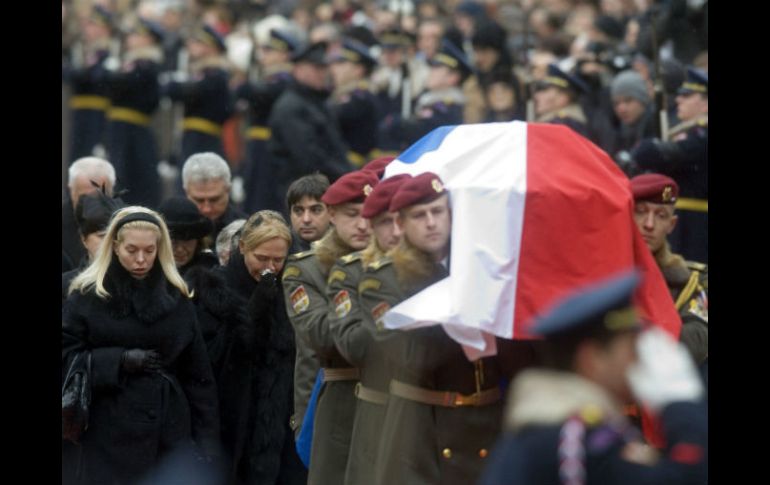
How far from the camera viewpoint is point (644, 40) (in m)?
13.9

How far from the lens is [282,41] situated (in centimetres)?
1488

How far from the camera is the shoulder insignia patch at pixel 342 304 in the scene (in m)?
6.79

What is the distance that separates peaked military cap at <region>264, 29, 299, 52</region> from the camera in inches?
585

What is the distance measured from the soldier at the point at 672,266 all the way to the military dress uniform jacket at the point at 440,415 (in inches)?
36.3

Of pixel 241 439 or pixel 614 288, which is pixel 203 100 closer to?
pixel 241 439

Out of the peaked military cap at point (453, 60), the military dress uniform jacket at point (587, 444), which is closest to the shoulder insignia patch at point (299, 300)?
the military dress uniform jacket at point (587, 444)

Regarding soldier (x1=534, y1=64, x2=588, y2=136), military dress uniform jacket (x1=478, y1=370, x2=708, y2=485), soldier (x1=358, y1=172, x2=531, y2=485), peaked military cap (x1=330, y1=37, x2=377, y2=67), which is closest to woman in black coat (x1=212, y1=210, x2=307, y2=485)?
soldier (x1=358, y1=172, x2=531, y2=485)

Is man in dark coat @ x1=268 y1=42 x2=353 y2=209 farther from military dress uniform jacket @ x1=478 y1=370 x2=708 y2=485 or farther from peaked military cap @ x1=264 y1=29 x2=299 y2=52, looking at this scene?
military dress uniform jacket @ x1=478 y1=370 x2=708 y2=485

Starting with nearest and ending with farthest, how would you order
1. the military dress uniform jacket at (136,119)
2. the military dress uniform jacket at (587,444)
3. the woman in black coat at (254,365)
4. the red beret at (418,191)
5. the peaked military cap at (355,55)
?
the military dress uniform jacket at (587,444) < the red beret at (418,191) < the woman in black coat at (254,365) < the peaked military cap at (355,55) < the military dress uniform jacket at (136,119)

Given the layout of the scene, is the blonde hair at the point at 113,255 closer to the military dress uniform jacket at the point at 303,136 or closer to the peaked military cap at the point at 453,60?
the military dress uniform jacket at the point at 303,136

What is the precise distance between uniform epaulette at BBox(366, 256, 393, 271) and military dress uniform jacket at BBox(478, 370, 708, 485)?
224 centimetres

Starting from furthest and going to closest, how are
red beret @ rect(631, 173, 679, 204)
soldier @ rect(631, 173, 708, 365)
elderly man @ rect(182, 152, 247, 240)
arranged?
elderly man @ rect(182, 152, 247, 240)
red beret @ rect(631, 173, 679, 204)
soldier @ rect(631, 173, 708, 365)
